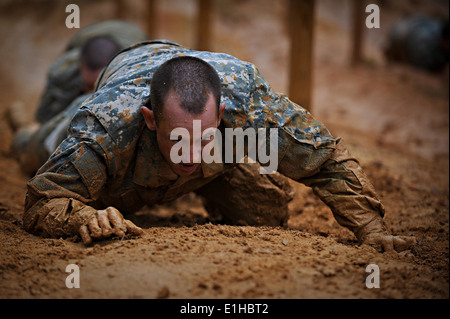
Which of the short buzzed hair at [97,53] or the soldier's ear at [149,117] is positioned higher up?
→ the short buzzed hair at [97,53]

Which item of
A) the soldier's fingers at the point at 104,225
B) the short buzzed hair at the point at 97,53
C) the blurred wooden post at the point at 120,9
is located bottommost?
the soldier's fingers at the point at 104,225

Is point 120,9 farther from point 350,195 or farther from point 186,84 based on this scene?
point 350,195

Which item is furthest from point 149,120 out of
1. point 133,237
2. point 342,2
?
point 342,2

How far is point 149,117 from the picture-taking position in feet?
8.19

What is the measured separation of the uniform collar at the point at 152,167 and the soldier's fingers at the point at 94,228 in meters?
0.47

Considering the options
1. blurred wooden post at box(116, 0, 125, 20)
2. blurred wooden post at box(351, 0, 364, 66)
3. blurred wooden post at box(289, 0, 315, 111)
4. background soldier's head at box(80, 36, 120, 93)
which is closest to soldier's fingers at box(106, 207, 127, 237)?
background soldier's head at box(80, 36, 120, 93)

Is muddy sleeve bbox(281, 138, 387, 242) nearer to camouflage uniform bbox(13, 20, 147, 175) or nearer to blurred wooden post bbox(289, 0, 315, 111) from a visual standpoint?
blurred wooden post bbox(289, 0, 315, 111)

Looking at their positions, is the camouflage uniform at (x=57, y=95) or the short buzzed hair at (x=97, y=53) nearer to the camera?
the camouflage uniform at (x=57, y=95)

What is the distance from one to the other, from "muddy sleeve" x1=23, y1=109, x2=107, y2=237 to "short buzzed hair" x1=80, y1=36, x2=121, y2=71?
2.51 metres

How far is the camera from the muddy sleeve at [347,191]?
2.65 metres

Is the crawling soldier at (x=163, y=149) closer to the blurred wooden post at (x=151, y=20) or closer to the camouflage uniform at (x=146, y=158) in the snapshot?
the camouflage uniform at (x=146, y=158)

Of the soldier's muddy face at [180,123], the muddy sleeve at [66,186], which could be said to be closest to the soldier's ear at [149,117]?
the soldier's muddy face at [180,123]

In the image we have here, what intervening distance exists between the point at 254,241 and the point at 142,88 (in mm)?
961

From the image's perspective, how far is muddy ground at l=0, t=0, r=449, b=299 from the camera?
6.63 ft
